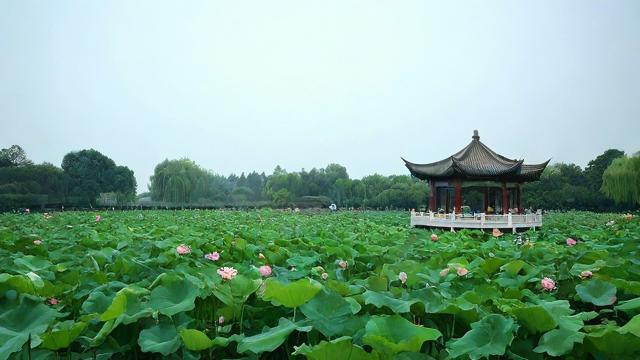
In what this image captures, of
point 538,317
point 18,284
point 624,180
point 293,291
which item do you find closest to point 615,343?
point 538,317

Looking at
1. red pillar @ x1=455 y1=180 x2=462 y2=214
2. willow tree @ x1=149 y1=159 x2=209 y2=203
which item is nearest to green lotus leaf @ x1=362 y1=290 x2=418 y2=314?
red pillar @ x1=455 y1=180 x2=462 y2=214

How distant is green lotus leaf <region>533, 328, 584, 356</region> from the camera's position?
4.99 feet

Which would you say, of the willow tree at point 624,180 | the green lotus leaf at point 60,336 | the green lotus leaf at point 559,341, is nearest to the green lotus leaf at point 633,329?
the green lotus leaf at point 559,341

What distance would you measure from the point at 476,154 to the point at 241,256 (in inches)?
627

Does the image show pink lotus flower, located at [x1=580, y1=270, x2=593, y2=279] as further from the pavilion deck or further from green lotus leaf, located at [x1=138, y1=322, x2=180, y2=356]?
the pavilion deck

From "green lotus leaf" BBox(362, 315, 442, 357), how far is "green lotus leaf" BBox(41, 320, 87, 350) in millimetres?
1013

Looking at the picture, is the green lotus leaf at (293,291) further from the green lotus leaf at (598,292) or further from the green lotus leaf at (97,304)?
the green lotus leaf at (598,292)

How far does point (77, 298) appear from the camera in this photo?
2.30 metres

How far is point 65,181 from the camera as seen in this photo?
119 ft

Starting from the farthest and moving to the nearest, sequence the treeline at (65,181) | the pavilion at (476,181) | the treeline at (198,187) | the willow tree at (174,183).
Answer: the willow tree at (174,183) < the treeline at (198,187) < the treeline at (65,181) < the pavilion at (476,181)

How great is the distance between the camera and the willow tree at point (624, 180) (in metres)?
32.6

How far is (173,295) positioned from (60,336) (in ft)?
1.37

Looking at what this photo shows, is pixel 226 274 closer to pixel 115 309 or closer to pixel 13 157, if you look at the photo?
pixel 115 309

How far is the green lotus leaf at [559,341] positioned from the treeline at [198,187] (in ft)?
112
